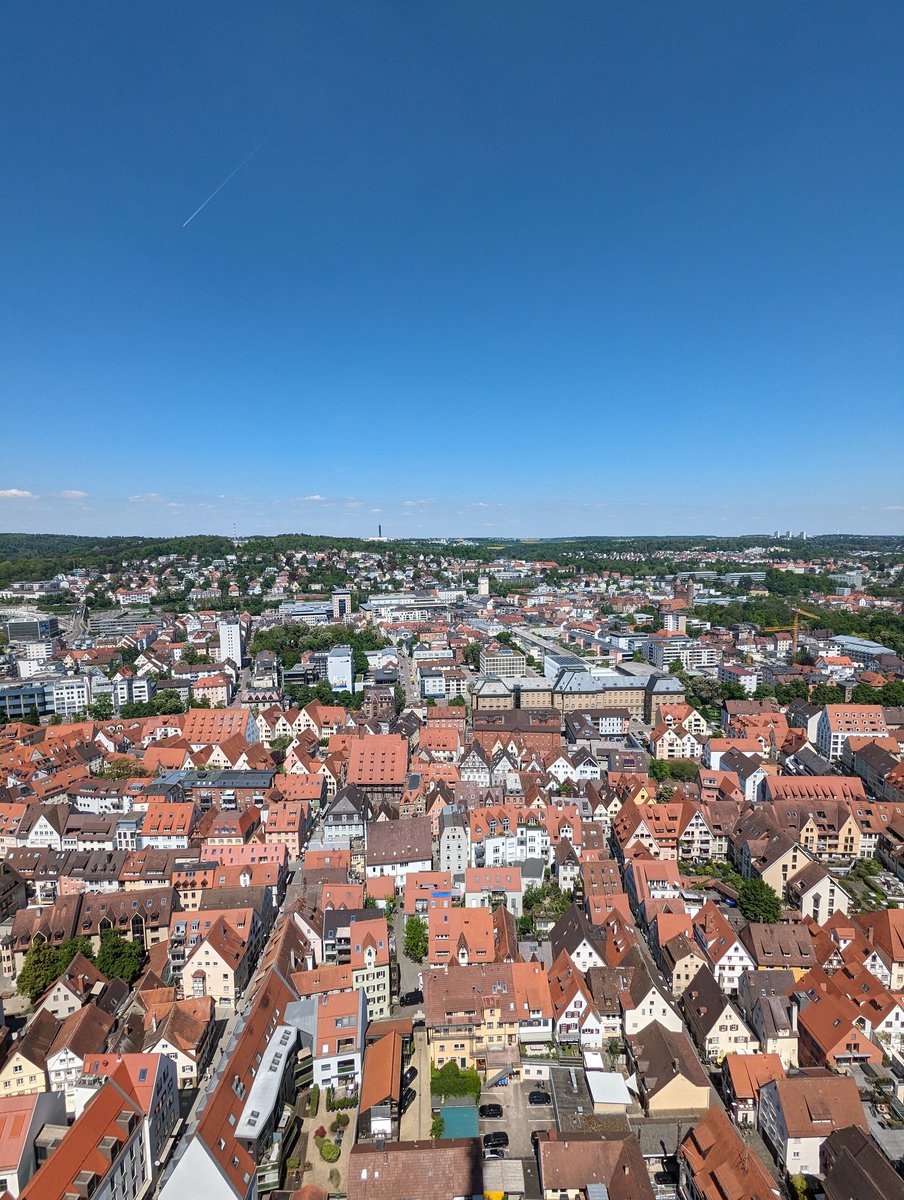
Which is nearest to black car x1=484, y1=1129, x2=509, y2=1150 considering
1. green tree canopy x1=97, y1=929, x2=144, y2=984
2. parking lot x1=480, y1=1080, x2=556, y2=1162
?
parking lot x1=480, y1=1080, x2=556, y2=1162

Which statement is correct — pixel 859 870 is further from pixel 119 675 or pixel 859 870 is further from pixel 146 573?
pixel 146 573

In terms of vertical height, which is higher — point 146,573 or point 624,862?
point 146,573

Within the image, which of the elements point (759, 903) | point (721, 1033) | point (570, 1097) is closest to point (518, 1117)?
point (570, 1097)

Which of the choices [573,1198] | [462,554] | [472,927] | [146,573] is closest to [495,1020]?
[472,927]

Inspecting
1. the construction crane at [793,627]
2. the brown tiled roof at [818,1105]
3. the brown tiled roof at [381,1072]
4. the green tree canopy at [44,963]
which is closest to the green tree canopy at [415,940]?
the brown tiled roof at [381,1072]

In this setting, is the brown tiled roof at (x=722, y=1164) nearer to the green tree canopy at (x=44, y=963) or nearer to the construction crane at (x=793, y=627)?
the green tree canopy at (x=44, y=963)

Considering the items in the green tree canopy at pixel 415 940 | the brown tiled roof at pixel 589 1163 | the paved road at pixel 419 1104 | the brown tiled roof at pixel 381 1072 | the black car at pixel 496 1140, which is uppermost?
the brown tiled roof at pixel 589 1163
